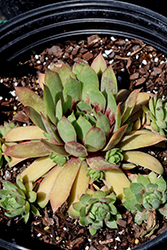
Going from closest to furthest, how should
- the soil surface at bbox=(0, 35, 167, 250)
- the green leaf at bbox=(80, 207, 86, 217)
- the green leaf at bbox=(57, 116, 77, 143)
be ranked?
the green leaf at bbox=(57, 116, 77, 143)
the green leaf at bbox=(80, 207, 86, 217)
the soil surface at bbox=(0, 35, 167, 250)

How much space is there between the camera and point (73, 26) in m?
2.00

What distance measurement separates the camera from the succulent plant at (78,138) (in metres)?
1.29

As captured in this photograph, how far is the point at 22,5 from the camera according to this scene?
2.57 meters

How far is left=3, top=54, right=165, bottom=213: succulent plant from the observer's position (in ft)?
4.24

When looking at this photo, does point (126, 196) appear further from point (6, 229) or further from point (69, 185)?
point (6, 229)

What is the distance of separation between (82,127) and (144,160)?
1.27ft

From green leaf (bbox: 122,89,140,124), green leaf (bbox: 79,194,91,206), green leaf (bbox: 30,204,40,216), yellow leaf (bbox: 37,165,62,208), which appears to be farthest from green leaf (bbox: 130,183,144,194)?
green leaf (bbox: 30,204,40,216)

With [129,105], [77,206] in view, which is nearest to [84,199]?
[77,206]

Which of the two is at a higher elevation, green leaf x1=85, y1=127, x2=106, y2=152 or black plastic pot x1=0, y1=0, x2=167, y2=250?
black plastic pot x1=0, y1=0, x2=167, y2=250

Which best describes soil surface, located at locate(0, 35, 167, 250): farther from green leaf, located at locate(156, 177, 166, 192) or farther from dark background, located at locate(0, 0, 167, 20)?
dark background, located at locate(0, 0, 167, 20)

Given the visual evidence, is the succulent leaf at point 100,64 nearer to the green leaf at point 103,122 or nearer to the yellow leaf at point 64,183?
the green leaf at point 103,122

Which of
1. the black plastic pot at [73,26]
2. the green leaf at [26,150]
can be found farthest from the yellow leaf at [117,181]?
the black plastic pot at [73,26]

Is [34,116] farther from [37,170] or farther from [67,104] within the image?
[37,170]

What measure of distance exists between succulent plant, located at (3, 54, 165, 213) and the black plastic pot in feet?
2.08
